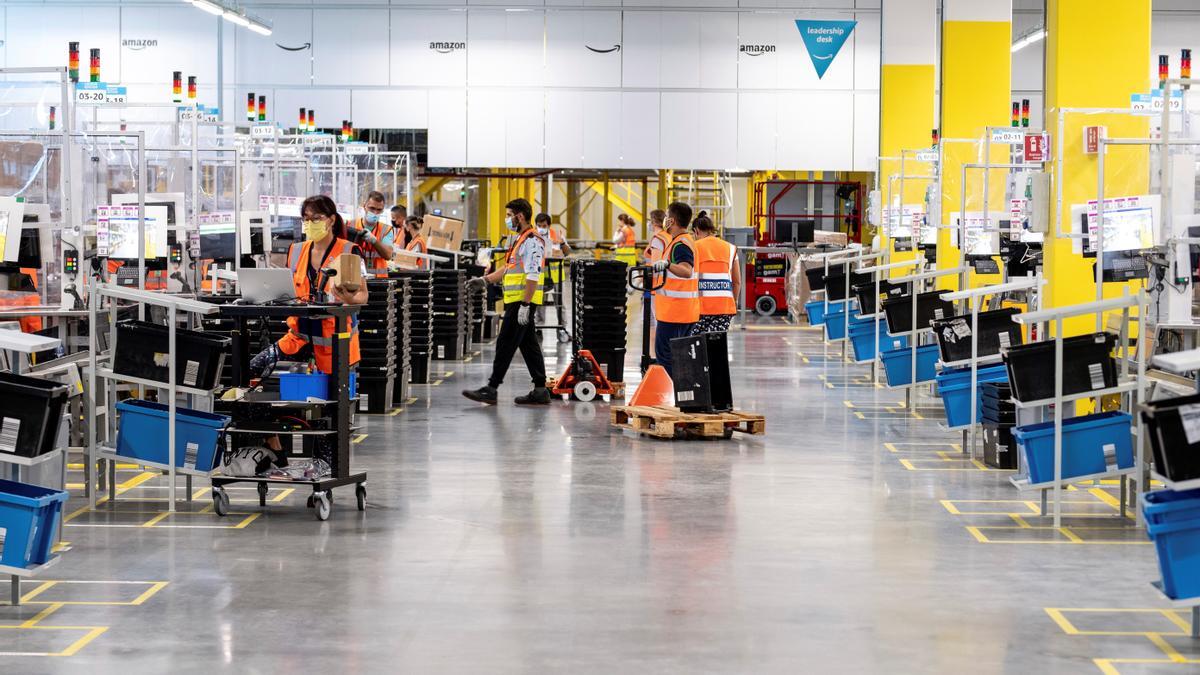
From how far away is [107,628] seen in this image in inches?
229

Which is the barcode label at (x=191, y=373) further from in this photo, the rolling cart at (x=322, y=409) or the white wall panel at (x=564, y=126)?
the white wall panel at (x=564, y=126)

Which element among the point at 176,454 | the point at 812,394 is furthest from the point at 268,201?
the point at 176,454

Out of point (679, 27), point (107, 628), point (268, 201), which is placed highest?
point (679, 27)

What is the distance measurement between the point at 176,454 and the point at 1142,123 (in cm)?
724

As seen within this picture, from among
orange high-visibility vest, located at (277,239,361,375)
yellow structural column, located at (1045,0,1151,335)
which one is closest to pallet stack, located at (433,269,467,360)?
yellow structural column, located at (1045,0,1151,335)

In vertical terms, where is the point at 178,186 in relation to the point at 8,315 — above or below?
above

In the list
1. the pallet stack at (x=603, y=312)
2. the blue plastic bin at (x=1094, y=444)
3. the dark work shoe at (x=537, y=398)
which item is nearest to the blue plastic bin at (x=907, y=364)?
the pallet stack at (x=603, y=312)

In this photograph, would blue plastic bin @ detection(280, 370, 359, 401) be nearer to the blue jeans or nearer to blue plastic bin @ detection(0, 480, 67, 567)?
blue plastic bin @ detection(0, 480, 67, 567)

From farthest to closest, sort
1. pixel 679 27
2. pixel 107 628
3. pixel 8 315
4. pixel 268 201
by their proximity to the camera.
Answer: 1. pixel 679 27
2. pixel 268 201
3. pixel 8 315
4. pixel 107 628

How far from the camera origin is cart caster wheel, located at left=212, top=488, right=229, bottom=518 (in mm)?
8078

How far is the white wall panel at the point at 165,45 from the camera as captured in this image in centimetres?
2727

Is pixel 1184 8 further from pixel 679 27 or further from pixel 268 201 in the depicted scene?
pixel 268 201

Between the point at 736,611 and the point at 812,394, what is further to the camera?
the point at 812,394

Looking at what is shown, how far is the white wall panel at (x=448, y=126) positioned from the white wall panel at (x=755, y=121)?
5.05 m
